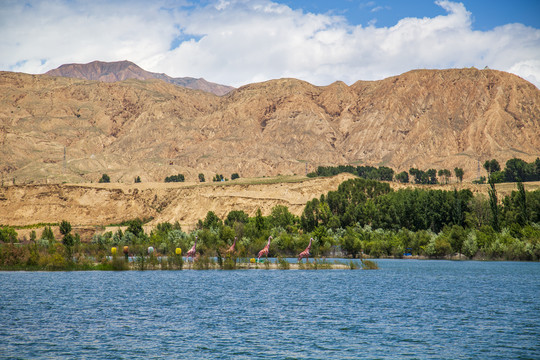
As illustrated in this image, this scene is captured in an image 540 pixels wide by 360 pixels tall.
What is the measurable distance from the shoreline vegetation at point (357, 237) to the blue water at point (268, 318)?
1001 cm

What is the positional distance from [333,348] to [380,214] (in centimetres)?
9101

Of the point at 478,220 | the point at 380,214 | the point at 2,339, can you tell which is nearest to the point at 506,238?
the point at 478,220

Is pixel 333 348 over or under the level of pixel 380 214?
under

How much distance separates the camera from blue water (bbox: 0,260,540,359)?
27.7 m

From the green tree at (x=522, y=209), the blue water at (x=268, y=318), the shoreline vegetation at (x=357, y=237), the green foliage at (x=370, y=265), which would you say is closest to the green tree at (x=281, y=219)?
the shoreline vegetation at (x=357, y=237)

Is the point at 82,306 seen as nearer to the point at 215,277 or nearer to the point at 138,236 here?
the point at 215,277

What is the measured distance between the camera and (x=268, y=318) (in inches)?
1435

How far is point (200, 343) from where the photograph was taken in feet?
95.7

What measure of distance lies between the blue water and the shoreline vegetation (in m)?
10.0

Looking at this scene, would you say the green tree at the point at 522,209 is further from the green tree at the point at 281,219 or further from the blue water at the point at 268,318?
the green tree at the point at 281,219

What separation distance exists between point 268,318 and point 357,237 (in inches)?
2801

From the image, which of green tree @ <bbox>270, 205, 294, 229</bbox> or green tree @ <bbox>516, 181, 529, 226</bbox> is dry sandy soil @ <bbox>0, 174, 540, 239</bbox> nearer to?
green tree @ <bbox>270, 205, 294, 229</bbox>

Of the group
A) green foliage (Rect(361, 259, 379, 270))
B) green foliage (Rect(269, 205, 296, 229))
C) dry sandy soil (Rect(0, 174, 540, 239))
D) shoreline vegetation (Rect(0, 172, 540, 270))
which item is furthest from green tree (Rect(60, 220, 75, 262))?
green foliage (Rect(269, 205, 296, 229))

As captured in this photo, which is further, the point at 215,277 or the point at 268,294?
the point at 215,277
